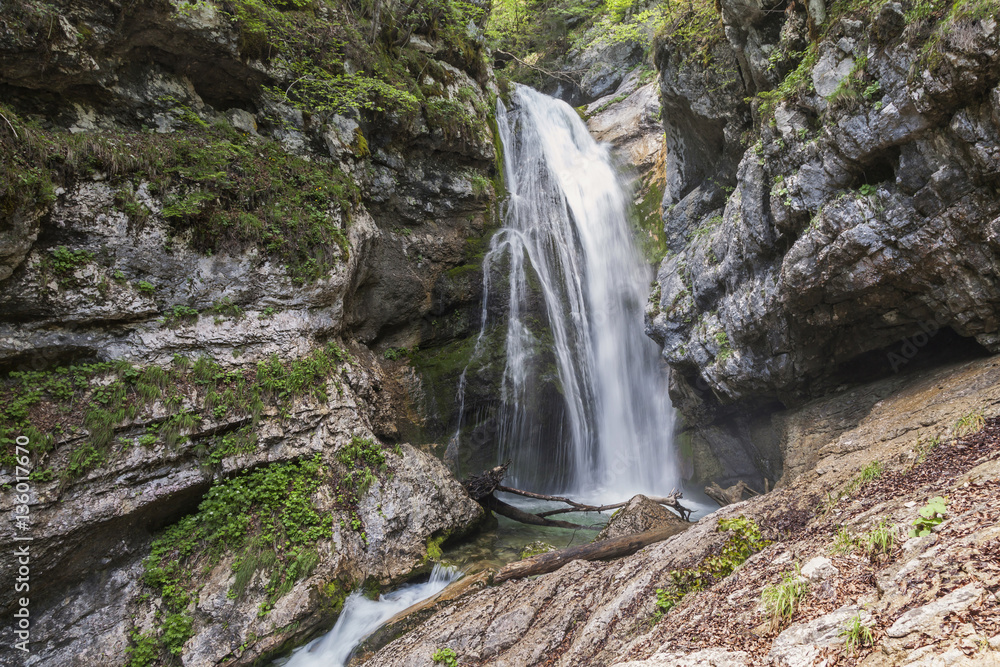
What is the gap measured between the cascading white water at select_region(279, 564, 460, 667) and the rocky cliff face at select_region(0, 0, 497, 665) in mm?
214

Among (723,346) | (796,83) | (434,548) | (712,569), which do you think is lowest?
(434,548)

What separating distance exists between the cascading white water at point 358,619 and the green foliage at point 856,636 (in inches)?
219

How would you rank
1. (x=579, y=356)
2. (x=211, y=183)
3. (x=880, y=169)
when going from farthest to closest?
(x=579, y=356)
(x=211, y=183)
(x=880, y=169)

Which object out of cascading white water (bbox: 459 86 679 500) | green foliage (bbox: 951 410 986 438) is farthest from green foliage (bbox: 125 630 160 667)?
green foliage (bbox: 951 410 986 438)

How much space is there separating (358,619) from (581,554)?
3.21 meters

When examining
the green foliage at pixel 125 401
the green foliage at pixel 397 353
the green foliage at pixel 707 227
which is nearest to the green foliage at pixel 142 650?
the green foliage at pixel 125 401

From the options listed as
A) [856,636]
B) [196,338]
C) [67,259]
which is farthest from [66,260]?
[856,636]

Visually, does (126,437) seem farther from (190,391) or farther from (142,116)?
(142,116)

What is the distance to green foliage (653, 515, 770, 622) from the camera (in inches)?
161

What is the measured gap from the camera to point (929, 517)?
304 cm

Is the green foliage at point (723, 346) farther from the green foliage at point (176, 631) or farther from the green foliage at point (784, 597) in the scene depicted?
the green foliage at point (176, 631)

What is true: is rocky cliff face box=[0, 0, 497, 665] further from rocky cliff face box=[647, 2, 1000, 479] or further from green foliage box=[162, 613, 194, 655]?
rocky cliff face box=[647, 2, 1000, 479]

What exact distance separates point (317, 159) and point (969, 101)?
10451 millimetres

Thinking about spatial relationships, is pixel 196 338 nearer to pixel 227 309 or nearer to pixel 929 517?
pixel 227 309
